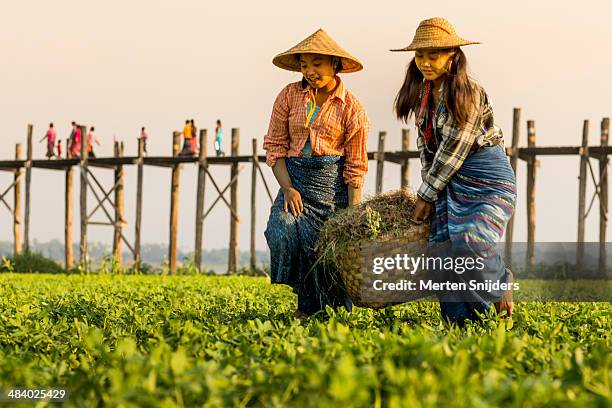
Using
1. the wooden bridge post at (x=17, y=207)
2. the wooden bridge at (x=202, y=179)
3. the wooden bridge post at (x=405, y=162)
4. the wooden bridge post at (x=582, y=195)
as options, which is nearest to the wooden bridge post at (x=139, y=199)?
the wooden bridge at (x=202, y=179)

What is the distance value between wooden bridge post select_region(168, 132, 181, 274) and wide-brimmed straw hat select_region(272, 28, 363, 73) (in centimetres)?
1346

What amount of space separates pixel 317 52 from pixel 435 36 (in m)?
0.81

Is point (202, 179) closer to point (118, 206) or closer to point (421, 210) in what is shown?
point (118, 206)

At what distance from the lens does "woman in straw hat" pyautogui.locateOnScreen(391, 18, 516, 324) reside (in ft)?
17.0

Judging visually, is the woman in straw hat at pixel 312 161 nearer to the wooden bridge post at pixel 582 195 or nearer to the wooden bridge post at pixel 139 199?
the wooden bridge post at pixel 582 195

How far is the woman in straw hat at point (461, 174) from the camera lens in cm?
519

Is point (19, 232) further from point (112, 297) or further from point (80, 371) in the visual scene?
point (80, 371)

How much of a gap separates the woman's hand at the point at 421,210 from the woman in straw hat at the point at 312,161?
0.68 m

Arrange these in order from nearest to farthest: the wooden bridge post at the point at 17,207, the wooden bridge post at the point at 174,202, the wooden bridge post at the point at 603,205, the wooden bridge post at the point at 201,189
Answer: the wooden bridge post at the point at 603,205
the wooden bridge post at the point at 201,189
the wooden bridge post at the point at 174,202
the wooden bridge post at the point at 17,207

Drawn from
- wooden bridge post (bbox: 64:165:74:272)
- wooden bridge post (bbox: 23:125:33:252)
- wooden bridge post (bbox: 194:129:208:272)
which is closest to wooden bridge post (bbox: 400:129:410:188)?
wooden bridge post (bbox: 194:129:208:272)

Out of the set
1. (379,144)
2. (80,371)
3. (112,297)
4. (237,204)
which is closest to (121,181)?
(237,204)

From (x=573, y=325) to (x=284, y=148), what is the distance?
2.11m

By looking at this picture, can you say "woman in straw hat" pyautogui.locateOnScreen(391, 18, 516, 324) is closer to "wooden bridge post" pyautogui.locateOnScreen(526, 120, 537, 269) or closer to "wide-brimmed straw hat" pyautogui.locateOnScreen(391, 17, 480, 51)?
"wide-brimmed straw hat" pyautogui.locateOnScreen(391, 17, 480, 51)

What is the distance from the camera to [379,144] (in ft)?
59.3
